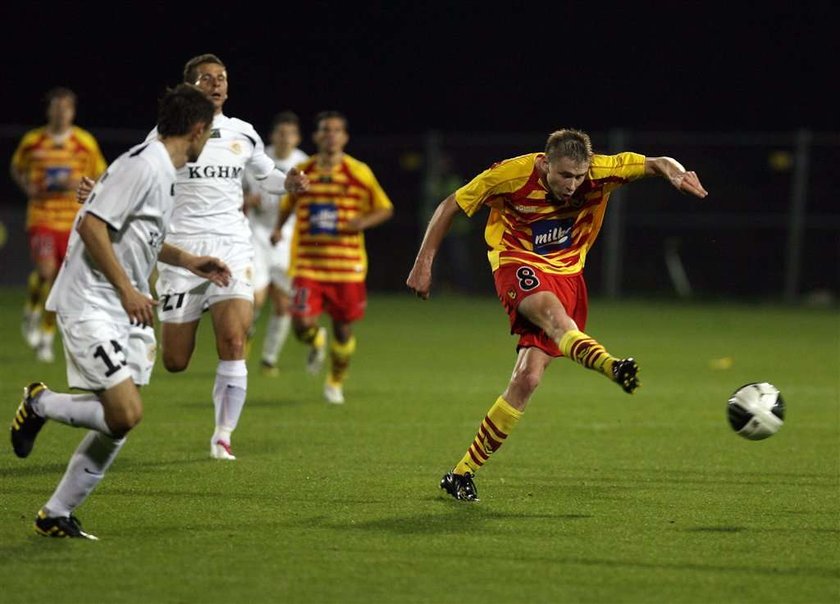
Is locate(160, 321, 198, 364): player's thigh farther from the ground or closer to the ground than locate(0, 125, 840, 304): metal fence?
closer to the ground

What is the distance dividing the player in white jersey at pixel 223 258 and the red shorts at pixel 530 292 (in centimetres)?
190

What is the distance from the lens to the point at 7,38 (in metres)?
33.2

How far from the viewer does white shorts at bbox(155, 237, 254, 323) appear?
9.22 meters

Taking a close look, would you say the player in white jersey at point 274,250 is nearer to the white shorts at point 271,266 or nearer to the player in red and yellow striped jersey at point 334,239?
the white shorts at point 271,266

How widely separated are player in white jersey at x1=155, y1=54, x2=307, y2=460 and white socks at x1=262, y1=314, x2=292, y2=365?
5.17 metres

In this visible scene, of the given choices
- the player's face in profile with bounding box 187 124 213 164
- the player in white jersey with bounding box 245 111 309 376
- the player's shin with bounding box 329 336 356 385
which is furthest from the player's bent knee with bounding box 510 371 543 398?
the player in white jersey with bounding box 245 111 309 376

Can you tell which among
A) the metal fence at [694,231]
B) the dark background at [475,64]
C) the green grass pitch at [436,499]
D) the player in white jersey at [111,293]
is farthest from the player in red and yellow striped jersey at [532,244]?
the dark background at [475,64]

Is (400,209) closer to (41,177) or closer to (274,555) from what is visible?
(41,177)

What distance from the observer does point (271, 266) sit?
15.7 metres

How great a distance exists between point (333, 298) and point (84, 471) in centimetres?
628

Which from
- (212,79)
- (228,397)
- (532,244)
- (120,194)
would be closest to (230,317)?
(228,397)

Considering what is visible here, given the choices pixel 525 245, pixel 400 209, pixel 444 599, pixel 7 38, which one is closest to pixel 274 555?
pixel 444 599

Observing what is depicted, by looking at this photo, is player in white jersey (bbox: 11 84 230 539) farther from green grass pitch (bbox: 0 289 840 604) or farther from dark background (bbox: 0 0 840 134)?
dark background (bbox: 0 0 840 134)

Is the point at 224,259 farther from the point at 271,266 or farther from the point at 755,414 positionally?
the point at 271,266
